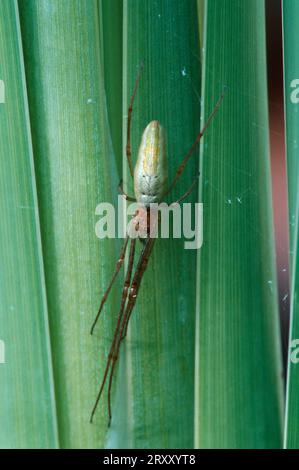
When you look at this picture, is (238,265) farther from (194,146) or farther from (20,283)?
(20,283)

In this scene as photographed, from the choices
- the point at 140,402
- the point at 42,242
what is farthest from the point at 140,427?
the point at 42,242

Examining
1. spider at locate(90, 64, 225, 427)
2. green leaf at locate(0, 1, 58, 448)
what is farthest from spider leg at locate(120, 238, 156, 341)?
green leaf at locate(0, 1, 58, 448)

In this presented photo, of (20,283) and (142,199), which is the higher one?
(142,199)

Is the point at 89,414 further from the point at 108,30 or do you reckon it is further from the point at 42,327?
the point at 108,30

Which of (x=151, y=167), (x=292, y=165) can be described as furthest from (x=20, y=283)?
(x=292, y=165)

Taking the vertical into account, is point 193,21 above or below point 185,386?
above

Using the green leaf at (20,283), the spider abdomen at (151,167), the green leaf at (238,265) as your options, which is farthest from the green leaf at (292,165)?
the green leaf at (20,283)

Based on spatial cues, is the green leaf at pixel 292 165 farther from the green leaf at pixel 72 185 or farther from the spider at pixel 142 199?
the green leaf at pixel 72 185
